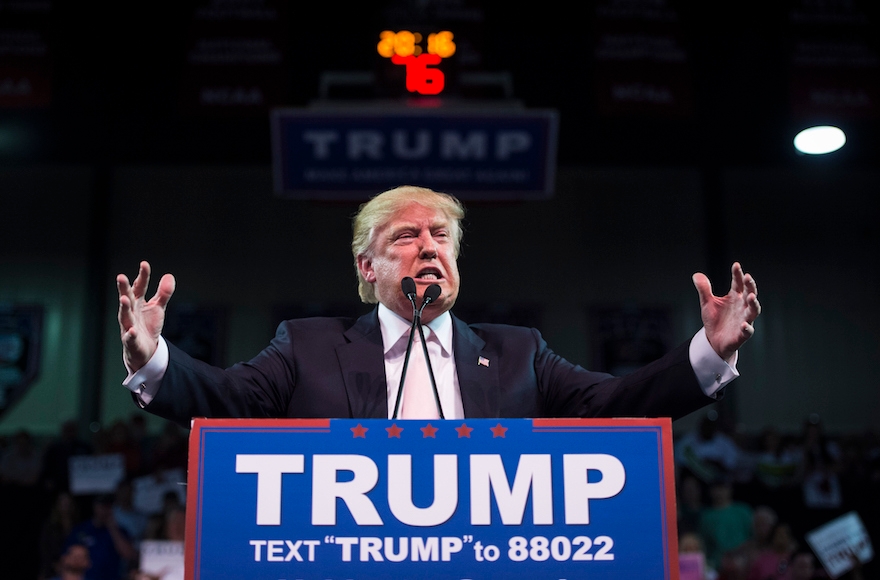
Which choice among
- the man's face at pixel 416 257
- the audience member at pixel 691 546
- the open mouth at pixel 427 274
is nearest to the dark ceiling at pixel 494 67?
the audience member at pixel 691 546

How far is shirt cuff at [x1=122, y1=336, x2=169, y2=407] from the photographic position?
1731mm

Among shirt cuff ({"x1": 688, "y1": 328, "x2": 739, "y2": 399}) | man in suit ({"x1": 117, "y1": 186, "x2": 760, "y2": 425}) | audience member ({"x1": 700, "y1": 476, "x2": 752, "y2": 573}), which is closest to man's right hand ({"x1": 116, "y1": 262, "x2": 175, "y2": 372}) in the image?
man in suit ({"x1": 117, "y1": 186, "x2": 760, "y2": 425})

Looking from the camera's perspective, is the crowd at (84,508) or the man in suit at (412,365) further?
the crowd at (84,508)

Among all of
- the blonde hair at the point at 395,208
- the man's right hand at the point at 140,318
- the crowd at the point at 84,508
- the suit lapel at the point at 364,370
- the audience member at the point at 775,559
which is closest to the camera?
the man's right hand at the point at 140,318

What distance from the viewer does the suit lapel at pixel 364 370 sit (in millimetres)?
1996

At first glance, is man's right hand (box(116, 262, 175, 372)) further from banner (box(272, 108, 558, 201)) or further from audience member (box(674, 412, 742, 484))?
audience member (box(674, 412, 742, 484))

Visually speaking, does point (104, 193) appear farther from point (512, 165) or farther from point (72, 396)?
point (512, 165)

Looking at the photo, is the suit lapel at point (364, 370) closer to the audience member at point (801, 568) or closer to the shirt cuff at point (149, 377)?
the shirt cuff at point (149, 377)

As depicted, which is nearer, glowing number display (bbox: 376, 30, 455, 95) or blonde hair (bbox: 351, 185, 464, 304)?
blonde hair (bbox: 351, 185, 464, 304)

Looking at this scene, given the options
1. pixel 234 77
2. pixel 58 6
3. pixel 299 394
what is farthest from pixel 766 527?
pixel 58 6

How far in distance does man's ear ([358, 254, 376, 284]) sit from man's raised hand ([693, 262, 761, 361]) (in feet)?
2.86

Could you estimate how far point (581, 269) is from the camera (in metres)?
11.4

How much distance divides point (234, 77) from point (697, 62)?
4692 millimetres

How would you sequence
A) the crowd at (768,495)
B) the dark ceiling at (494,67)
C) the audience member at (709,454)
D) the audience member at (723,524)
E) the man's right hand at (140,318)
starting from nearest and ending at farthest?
1. the man's right hand at (140,318)
2. the crowd at (768,495)
3. the audience member at (723,524)
4. the dark ceiling at (494,67)
5. the audience member at (709,454)
